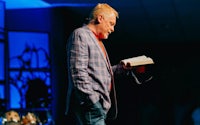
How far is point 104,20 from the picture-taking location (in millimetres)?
2557

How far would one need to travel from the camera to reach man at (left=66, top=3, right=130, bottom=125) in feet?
7.98

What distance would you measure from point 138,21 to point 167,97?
1.90 m

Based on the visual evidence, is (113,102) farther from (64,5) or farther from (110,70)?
(64,5)

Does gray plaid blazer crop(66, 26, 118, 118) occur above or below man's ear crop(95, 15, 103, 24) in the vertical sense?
below

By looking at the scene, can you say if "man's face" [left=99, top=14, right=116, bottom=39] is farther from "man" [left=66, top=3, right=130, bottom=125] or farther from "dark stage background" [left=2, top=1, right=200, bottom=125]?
"dark stage background" [left=2, top=1, right=200, bottom=125]

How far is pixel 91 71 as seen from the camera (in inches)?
98.6

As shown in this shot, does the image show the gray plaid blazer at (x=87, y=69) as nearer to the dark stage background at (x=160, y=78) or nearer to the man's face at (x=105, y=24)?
the man's face at (x=105, y=24)

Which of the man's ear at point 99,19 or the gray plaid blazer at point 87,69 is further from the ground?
the man's ear at point 99,19

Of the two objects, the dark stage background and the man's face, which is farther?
the dark stage background

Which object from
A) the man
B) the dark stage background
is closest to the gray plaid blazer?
the man

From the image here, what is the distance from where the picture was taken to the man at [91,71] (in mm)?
2432

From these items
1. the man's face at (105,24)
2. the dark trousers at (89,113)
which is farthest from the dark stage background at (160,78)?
the dark trousers at (89,113)

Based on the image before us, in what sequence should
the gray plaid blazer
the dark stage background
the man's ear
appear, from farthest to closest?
the dark stage background, the man's ear, the gray plaid blazer

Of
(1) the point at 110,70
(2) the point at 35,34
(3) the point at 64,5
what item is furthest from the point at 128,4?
(1) the point at 110,70
